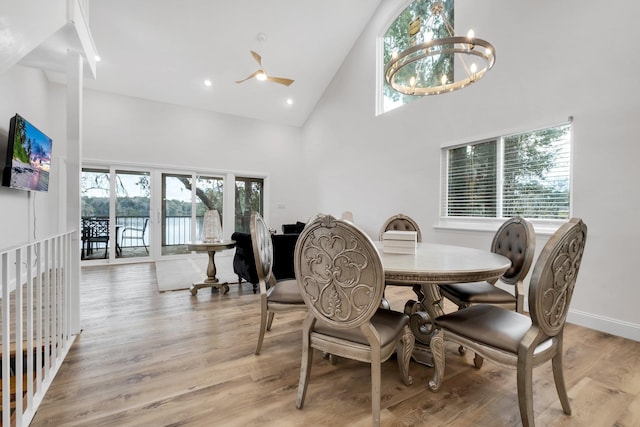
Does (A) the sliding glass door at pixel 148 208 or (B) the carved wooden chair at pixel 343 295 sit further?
(A) the sliding glass door at pixel 148 208

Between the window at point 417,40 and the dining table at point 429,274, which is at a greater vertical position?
the window at point 417,40

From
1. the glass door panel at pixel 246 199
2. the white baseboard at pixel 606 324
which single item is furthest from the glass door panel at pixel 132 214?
the white baseboard at pixel 606 324

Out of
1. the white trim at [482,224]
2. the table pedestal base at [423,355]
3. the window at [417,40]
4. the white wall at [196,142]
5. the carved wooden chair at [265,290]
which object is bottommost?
the table pedestal base at [423,355]

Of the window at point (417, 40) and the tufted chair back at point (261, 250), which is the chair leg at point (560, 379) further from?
the window at point (417, 40)

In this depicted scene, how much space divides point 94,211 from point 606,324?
7737 mm

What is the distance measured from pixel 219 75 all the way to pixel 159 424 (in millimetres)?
5808

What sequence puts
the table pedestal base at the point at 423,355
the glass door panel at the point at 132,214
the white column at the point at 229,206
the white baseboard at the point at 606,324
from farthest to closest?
1. the white column at the point at 229,206
2. the glass door panel at the point at 132,214
3. the white baseboard at the point at 606,324
4. the table pedestal base at the point at 423,355

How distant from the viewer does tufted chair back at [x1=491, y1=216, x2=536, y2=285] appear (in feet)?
6.96

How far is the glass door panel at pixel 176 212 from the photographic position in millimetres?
6242

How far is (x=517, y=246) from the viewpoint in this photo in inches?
89.0

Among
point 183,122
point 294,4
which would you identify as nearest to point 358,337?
point 294,4

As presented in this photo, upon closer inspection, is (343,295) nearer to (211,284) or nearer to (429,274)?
(429,274)

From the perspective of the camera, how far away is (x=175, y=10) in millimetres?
4312

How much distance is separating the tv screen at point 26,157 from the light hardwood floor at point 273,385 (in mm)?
2103
